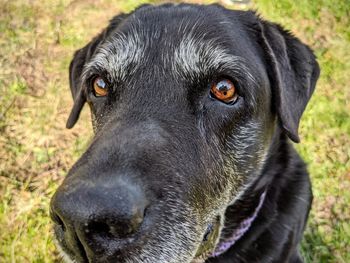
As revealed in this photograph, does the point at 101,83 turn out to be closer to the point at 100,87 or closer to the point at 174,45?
the point at 100,87

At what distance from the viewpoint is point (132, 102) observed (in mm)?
2955

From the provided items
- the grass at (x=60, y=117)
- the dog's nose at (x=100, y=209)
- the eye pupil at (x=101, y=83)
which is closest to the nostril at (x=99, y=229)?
the dog's nose at (x=100, y=209)

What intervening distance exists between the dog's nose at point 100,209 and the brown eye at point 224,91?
0.92 m

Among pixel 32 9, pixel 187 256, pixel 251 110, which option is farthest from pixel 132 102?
pixel 32 9

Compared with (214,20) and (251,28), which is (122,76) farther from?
(251,28)

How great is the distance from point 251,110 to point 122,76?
2.74ft

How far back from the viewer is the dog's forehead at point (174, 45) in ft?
9.97

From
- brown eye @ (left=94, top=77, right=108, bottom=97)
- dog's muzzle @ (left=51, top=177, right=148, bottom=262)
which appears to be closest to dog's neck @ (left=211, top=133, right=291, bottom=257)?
brown eye @ (left=94, top=77, right=108, bottom=97)

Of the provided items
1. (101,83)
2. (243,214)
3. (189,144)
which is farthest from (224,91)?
(243,214)

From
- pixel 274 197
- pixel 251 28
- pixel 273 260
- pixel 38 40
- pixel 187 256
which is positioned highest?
pixel 251 28

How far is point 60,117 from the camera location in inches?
233

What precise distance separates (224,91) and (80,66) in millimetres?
1506

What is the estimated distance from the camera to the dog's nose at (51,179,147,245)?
2.22 m

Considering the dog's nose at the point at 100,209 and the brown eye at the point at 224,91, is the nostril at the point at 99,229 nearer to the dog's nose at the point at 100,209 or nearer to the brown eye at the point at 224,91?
the dog's nose at the point at 100,209
